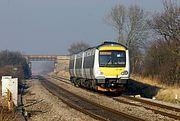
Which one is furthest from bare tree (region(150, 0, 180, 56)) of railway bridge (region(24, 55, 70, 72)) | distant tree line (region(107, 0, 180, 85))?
railway bridge (region(24, 55, 70, 72))

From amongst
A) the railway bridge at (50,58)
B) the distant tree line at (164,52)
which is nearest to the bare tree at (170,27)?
the distant tree line at (164,52)

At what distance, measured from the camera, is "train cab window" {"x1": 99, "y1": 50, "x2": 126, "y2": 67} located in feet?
84.4

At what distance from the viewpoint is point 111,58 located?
A: 2588 centimetres

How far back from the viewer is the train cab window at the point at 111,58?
1013 inches

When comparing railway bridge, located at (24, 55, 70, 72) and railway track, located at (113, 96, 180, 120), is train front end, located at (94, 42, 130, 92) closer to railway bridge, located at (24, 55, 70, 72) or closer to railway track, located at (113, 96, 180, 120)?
railway track, located at (113, 96, 180, 120)

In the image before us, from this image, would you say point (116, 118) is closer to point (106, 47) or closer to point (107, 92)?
point (106, 47)

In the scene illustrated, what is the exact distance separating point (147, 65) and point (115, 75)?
1501 centimetres

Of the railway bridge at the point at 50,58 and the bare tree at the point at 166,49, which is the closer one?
the bare tree at the point at 166,49

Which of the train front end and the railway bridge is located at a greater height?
the railway bridge

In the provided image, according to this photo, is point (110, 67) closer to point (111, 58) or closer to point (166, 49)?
point (111, 58)

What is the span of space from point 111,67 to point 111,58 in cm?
61

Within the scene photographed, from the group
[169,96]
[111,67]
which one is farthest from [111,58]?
[169,96]

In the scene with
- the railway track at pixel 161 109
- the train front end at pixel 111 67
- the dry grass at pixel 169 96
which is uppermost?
the train front end at pixel 111 67

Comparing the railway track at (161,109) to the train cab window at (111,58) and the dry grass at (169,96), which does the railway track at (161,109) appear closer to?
the dry grass at (169,96)
